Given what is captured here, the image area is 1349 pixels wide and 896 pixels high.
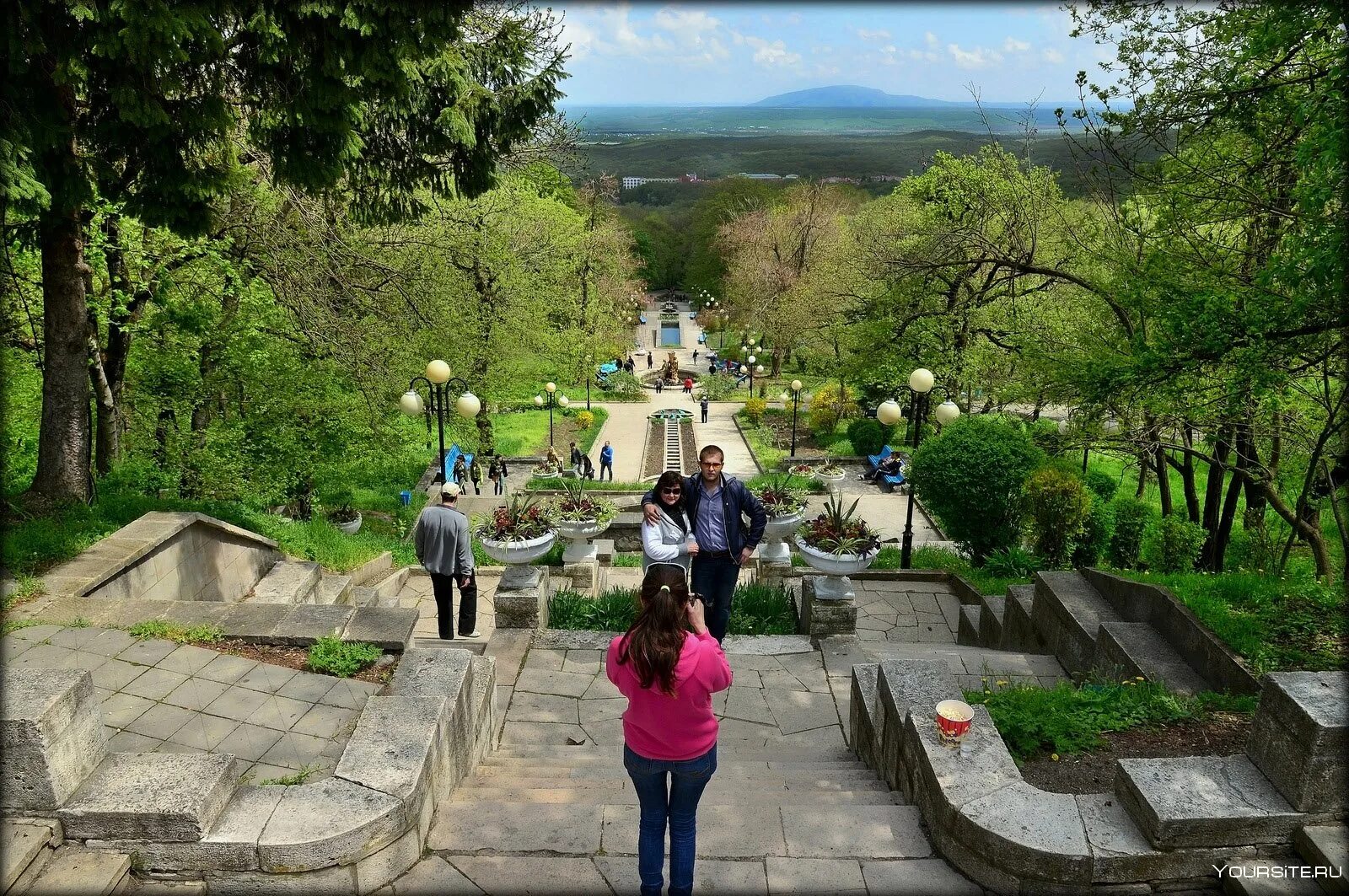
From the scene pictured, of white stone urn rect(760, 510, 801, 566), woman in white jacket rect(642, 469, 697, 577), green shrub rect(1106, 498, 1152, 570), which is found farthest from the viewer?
green shrub rect(1106, 498, 1152, 570)

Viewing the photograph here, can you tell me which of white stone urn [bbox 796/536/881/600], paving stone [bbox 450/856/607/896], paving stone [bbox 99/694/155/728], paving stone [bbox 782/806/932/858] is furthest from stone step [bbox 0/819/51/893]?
white stone urn [bbox 796/536/881/600]

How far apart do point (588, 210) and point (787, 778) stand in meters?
42.9

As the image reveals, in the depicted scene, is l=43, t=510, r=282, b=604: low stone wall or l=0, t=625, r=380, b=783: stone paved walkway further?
l=43, t=510, r=282, b=604: low stone wall

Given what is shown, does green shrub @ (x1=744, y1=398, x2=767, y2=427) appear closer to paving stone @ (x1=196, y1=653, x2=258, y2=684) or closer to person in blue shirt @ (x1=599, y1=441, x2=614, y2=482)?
person in blue shirt @ (x1=599, y1=441, x2=614, y2=482)

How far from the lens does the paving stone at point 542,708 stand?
18.5ft

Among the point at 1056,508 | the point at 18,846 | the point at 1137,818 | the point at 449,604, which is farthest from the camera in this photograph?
the point at 1056,508

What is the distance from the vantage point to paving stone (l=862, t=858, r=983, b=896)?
3242 mm

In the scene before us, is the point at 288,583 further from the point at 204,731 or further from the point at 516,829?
the point at 516,829

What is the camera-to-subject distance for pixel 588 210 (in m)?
44.5

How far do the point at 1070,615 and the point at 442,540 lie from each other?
513cm

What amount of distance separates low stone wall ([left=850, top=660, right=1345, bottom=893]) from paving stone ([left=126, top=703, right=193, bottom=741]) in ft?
12.6

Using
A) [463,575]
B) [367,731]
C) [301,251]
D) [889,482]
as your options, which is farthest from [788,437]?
[367,731]

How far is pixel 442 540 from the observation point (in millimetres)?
6438

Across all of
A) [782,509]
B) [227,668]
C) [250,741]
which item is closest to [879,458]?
[782,509]
